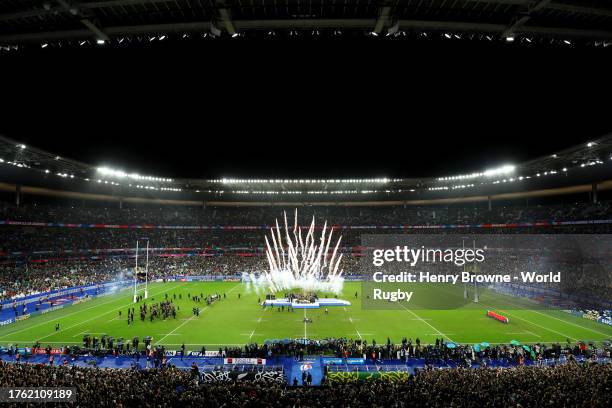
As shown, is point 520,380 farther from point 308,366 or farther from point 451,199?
point 451,199

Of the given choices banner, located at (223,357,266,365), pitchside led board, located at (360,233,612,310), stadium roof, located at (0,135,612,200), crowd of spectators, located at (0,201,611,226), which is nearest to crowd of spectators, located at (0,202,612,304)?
crowd of spectators, located at (0,201,611,226)

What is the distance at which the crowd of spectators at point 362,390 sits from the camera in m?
13.4

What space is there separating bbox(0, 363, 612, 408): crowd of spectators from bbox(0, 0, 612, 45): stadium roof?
40.2ft

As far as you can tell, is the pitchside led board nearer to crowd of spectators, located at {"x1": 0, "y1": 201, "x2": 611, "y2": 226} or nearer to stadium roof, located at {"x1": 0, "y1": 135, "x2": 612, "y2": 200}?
crowd of spectators, located at {"x1": 0, "y1": 201, "x2": 611, "y2": 226}

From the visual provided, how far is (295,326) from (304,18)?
28.9m

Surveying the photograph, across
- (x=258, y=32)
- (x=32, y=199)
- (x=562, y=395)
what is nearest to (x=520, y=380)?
(x=562, y=395)

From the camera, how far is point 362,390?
14695mm

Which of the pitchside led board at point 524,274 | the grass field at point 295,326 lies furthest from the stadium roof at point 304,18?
the pitchside led board at point 524,274

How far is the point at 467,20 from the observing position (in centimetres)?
1023

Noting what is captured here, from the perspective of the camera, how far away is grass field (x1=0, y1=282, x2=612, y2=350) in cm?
3041

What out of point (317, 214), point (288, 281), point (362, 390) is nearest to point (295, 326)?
point (362, 390)

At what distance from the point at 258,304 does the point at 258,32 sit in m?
38.1

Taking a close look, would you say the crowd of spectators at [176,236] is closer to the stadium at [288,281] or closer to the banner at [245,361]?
the stadium at [288,281]

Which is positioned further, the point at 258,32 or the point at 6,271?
the point at 6,271
